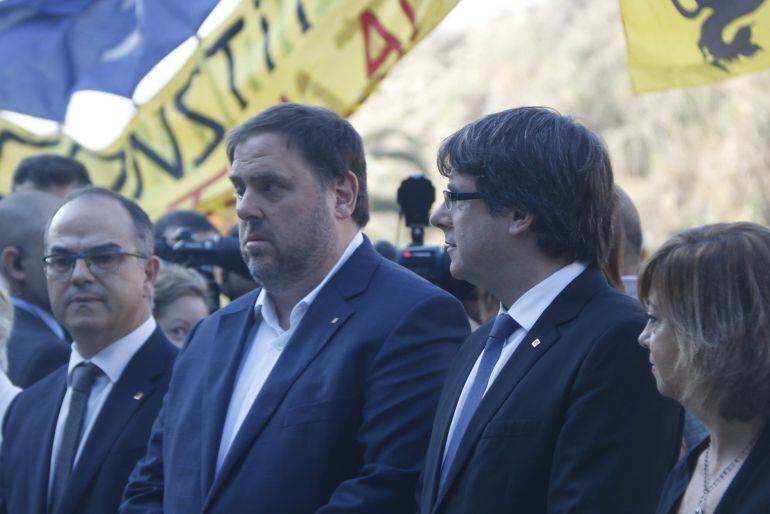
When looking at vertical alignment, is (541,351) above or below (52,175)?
above

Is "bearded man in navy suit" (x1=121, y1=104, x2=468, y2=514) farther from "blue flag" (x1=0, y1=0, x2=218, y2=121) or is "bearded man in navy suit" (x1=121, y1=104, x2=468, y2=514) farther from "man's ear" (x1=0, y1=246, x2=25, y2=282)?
"blue flag" (x1=0, y1=0, x2=218, y2=121)

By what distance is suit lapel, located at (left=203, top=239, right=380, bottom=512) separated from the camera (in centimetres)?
392

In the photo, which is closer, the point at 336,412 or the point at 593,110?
the point at 336,412

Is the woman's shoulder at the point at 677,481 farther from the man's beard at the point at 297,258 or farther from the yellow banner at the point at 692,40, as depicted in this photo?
the yellow banner at the point at 692,40

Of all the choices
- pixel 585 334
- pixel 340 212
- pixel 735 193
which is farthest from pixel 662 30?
pixel 735 193

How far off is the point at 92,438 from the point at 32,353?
3.41ft

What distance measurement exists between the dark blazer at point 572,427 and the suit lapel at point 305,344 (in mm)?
639

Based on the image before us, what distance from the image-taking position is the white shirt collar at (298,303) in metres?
4.15

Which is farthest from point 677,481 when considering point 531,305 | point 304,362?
point 304,362

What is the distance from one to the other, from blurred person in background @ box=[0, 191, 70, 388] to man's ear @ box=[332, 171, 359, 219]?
175 centimetres

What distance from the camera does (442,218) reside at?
3.85 m

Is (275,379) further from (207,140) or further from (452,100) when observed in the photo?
(452,100)

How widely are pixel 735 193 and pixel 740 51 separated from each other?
21.1m

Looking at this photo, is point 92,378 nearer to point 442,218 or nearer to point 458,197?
point 442,218
